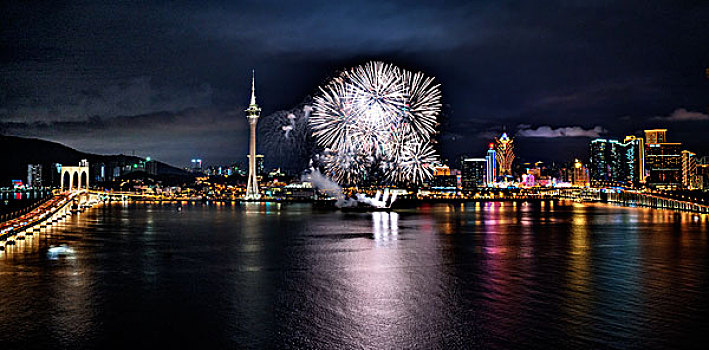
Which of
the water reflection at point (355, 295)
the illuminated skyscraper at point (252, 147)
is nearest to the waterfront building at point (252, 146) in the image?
the illuminated skyscraper at point (252, 147)

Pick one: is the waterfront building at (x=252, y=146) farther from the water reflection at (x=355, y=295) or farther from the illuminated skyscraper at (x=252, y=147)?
the water reflection at (x=355, y=295)

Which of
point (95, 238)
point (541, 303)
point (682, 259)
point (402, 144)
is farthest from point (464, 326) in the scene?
point (402, 144)

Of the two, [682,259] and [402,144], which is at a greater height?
[402,144]

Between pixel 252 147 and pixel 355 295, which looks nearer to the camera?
pixel 355 295

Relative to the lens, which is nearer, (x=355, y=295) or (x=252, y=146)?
(x=355, y=295)

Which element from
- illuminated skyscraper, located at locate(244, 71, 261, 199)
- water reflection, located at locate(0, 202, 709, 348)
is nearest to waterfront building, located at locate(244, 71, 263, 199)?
illuminated skyscraper, located at locate(244, 71, 261, 199)

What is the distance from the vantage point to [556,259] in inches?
1188

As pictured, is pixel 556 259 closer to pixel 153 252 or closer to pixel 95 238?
pixel 153 252

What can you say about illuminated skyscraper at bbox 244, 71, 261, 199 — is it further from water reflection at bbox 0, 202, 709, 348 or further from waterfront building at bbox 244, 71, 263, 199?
water reflection at bbox 0, 202, 709, 348

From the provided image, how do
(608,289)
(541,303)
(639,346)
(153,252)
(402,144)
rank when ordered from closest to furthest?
1. (639,346)
2. (541,303)
3. (608,289)
4. (153,252)
5. (402,144)

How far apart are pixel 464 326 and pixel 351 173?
45.2m

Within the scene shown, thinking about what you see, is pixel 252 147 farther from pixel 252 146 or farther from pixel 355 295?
pixel 355 295

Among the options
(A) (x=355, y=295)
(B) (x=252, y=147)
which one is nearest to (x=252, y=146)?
(B) (x=252, y=147)

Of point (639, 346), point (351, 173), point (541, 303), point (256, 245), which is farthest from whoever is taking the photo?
point (351, 173)
